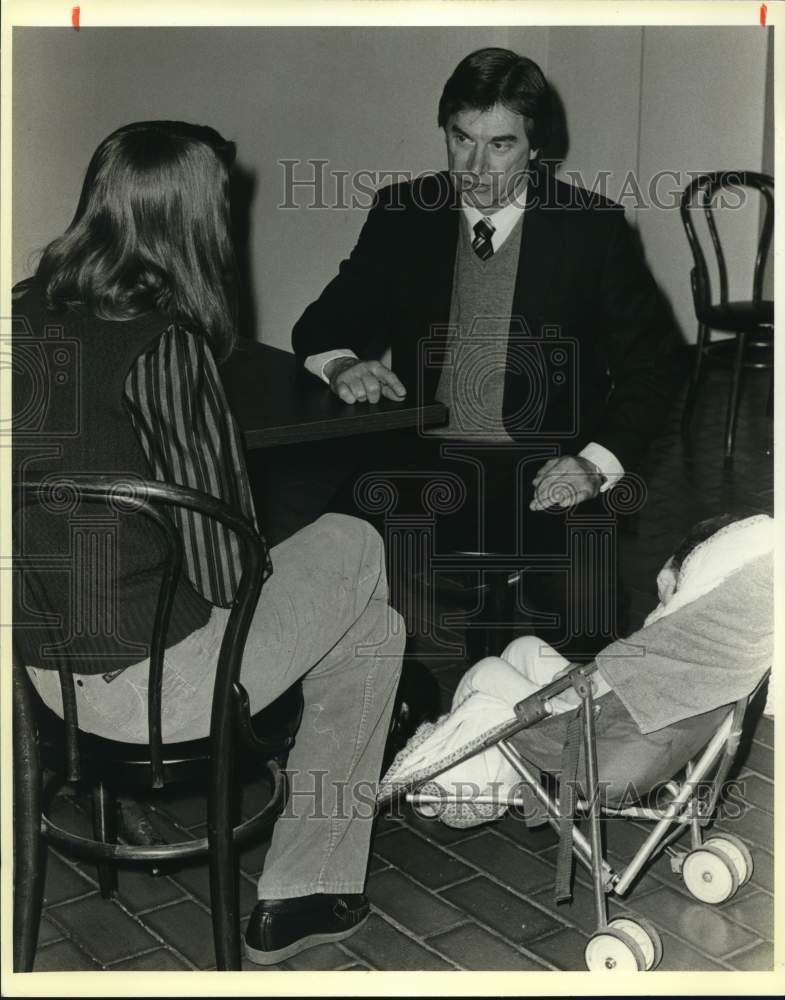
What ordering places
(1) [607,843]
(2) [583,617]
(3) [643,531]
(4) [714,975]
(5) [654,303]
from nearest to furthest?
(4) [714,975]
(1) [607,843]
(5) [654,303]
(2) [583,617]
(3) [643,531]

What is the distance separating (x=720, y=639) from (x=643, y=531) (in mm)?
2257

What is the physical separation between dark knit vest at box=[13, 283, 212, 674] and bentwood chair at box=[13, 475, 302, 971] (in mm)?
21

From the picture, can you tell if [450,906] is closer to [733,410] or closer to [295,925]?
[295,925]

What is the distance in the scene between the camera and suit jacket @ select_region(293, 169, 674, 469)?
294cm

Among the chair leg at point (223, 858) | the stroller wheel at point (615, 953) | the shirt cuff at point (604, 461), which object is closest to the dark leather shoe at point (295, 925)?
the chair leg at point (223, 858)

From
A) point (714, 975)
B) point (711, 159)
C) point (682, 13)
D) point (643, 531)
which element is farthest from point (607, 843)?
point (711, 159)

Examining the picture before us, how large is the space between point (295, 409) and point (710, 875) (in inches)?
44.8

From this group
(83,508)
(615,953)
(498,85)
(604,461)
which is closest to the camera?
(83,508)

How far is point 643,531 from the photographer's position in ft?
14.0

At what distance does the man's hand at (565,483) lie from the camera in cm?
272

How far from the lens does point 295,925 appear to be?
2.21m

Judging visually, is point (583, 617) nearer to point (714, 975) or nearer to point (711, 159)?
point (714, 975)

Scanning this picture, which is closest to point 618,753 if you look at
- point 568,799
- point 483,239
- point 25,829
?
point 568,799

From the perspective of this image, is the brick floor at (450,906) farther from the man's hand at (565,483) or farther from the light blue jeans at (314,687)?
the man's hand at (565,483)
